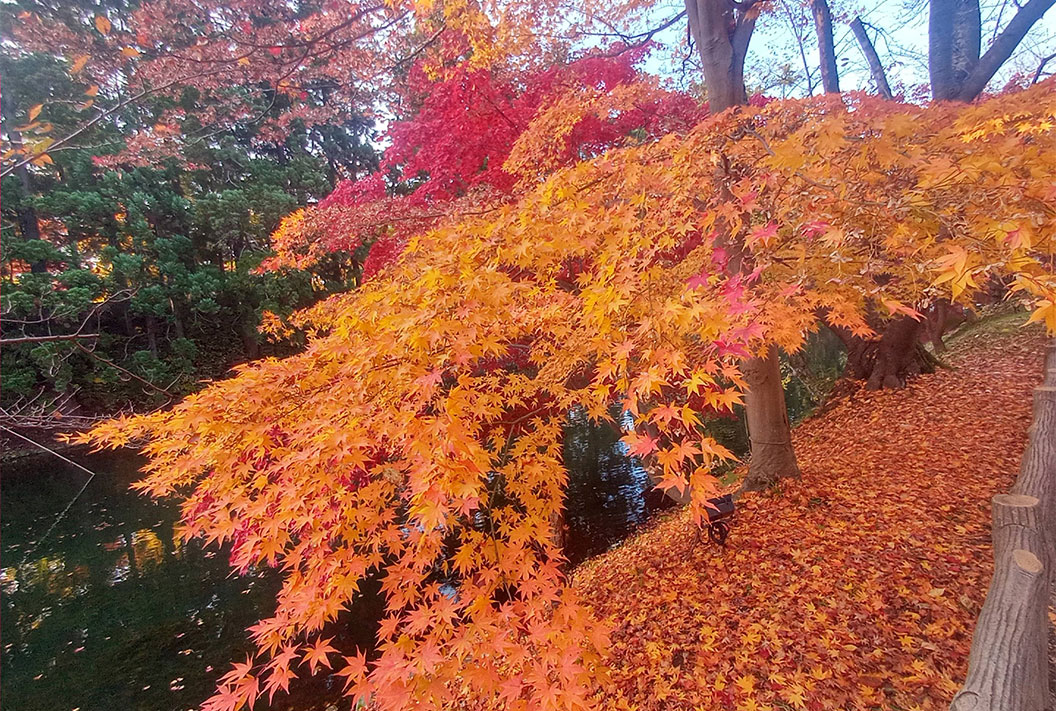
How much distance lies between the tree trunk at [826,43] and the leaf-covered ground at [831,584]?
18.4 feet

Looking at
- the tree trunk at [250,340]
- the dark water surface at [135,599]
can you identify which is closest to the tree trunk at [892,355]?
the dark water surface at [135,599]

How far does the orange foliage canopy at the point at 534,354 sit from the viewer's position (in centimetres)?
232

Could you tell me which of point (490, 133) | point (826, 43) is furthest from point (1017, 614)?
point (826, 43)

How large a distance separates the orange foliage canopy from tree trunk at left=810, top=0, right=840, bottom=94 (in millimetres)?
4696

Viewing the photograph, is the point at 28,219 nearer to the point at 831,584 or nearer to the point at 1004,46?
the point at 831,584

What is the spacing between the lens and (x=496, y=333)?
278 centimetres

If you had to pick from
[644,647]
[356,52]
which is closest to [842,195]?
[644,647]

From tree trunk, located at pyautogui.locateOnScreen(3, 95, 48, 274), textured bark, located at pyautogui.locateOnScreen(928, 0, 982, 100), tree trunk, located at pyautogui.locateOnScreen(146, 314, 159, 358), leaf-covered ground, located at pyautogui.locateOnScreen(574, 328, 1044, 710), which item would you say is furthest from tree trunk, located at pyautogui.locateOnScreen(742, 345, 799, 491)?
tree trunk, located at pyautogui.locateOnScreen(3, 95, 48, 274)

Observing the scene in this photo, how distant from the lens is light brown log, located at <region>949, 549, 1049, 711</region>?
2.19 m

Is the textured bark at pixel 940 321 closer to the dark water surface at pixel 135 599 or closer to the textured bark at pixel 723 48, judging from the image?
the dark water surface at pixel 135 599

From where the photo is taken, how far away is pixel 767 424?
5.82 meters

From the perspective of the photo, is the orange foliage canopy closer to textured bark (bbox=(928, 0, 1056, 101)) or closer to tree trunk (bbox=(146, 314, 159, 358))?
textured bark (bbox=(928, 0, 1056, 101))

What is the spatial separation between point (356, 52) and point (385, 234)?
2.32 meters

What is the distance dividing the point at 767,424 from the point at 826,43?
21.1 feet
